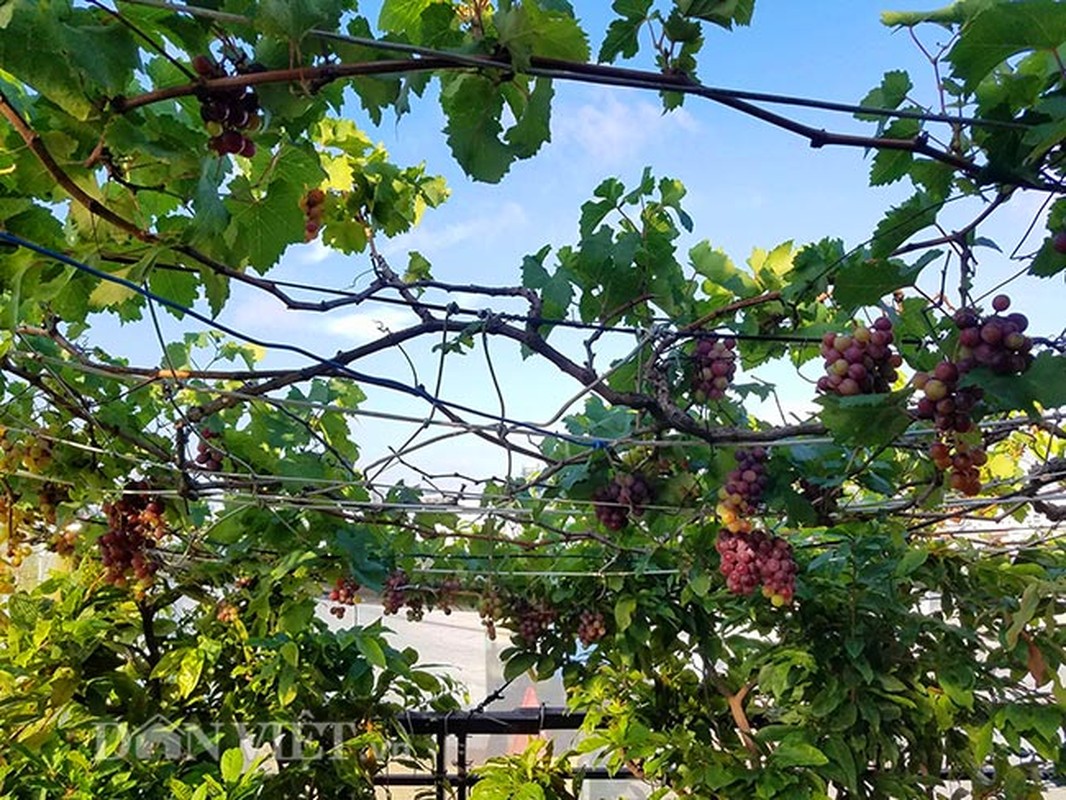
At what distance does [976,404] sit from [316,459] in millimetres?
1184

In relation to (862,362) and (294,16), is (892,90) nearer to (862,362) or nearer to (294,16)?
(862,362)

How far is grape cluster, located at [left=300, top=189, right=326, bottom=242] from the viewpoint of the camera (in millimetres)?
1154

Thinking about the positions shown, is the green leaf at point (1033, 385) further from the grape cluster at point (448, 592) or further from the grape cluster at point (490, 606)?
the grape cluster at point (448, 592)

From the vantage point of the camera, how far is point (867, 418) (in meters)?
0.77

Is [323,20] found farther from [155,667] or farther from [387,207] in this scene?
[155,667]

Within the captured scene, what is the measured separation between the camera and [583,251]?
4.08 feet

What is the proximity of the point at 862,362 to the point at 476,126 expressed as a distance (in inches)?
16.5

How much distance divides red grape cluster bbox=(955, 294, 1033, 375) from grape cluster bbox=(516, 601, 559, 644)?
6.30 ft

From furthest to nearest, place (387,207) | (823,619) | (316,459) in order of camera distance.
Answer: (823,619)
(316,459)
(387,207)

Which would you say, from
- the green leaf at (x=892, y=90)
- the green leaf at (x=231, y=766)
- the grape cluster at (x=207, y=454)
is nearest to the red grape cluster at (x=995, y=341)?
the green leaf at (x=892, y=90)

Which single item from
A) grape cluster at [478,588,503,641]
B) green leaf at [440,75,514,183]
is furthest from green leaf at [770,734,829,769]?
green leaf at [440,75,514,183]

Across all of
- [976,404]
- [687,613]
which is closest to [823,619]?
[687,613]

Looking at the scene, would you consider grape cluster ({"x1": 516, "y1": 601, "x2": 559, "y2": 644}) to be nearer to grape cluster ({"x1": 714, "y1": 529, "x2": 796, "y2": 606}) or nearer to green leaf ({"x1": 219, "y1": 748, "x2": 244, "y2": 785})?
green leaf ({"x1": 219, "y1": 748, "x2": 244, "y2": 785})

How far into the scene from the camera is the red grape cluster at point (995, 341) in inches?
27.6
